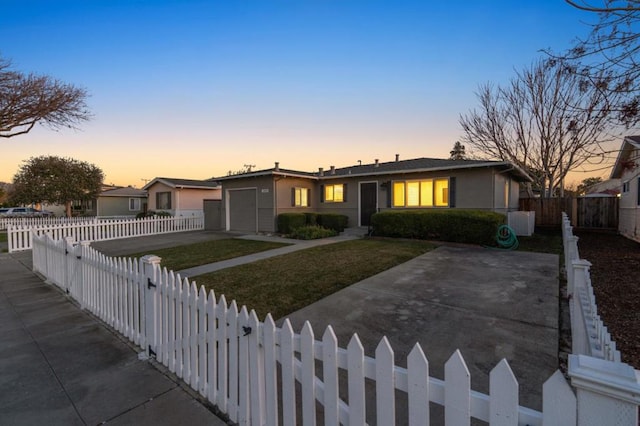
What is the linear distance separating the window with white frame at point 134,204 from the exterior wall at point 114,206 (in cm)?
24

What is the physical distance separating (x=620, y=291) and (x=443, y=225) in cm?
580

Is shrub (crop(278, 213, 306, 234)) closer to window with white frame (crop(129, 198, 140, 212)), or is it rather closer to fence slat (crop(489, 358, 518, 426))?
fence slat (crop(489, 358, 518, 426))

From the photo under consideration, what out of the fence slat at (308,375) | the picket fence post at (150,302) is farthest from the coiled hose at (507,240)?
the picket fence post at (150,302)

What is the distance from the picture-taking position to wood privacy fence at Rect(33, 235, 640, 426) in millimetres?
1066

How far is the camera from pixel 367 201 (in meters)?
15.1

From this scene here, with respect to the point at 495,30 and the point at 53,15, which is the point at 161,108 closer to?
the point at 53,15

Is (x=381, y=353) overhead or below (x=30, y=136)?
below

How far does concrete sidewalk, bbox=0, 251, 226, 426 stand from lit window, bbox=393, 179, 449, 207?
486 inches

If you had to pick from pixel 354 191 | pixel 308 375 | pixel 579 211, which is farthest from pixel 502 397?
pixel 579 211

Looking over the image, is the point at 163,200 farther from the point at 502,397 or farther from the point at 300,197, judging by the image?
the point at 502,397

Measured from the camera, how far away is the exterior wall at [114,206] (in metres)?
28.6

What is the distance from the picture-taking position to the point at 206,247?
35.4 feet

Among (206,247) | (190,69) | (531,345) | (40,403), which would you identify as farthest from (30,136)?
(531,345)

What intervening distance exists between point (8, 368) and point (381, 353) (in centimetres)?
366
